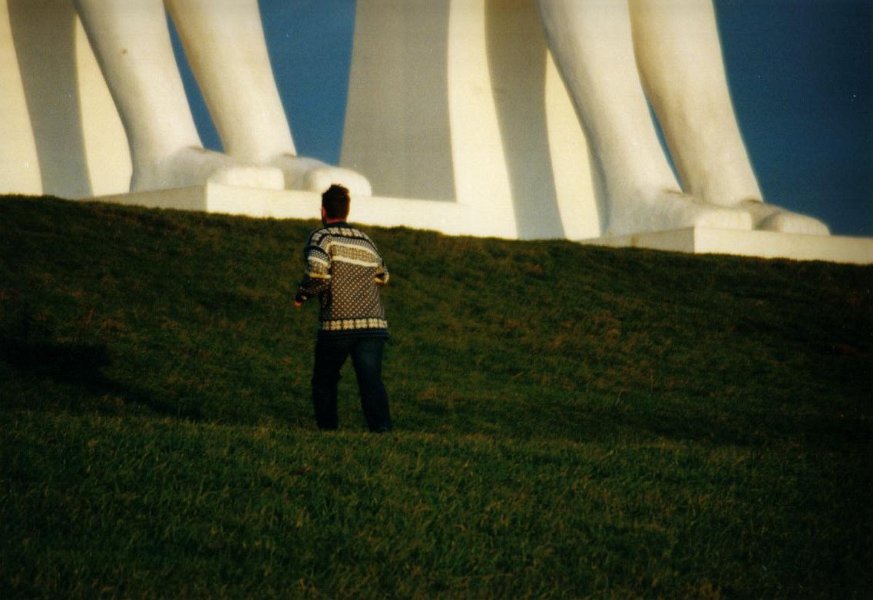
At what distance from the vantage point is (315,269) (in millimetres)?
6289

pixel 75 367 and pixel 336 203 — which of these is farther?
pixel 75 367

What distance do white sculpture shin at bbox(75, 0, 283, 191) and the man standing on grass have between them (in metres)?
9.63

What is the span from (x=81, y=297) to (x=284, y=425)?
139 inches

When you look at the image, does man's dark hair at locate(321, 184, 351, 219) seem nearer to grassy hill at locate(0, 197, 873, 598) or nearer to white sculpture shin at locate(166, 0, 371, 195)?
grassy hill at locate(0, 197, 873, 598)

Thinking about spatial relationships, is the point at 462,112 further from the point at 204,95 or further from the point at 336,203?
the point at 336,203

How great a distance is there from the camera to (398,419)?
9039 mm

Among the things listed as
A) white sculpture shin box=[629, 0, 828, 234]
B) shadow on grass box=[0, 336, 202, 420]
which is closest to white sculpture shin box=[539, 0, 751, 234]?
white sculpture shin box=[629, 0, 828, 234]

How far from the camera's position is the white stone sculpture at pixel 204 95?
16.1 m

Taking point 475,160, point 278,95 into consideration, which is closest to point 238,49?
point 278,95

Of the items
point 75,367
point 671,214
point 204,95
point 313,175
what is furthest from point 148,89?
point 75,367

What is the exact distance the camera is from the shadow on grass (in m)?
8.77

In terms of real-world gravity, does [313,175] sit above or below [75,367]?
above

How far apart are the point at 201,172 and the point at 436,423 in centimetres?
758

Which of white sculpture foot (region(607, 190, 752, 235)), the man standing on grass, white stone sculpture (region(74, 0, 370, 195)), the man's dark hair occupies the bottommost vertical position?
the man standing on grass
